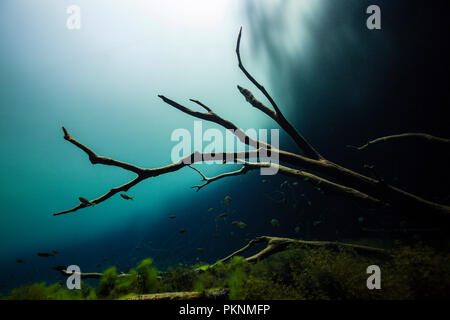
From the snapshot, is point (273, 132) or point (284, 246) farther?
point (273, 132)

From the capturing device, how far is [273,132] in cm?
2022

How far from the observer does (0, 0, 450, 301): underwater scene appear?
4.10m

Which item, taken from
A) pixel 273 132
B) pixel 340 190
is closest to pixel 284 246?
pixel 340 190

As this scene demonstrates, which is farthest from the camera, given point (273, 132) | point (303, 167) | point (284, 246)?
point (273, 132)

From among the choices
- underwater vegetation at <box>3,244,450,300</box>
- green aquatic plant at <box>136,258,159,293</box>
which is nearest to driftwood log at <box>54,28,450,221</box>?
underwater vegetation at <box>3,244,450,300</box>

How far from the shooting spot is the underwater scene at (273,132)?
13.5ft

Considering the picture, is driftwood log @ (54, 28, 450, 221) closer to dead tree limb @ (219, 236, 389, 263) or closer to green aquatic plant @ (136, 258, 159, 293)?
dead tree limb @ (219, 236, 389, 263)

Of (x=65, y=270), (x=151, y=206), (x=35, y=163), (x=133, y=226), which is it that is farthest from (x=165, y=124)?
(x=133, y=226)

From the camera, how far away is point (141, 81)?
3494cm

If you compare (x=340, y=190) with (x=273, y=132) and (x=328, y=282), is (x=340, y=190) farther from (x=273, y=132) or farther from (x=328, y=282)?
(x=273, y=132)

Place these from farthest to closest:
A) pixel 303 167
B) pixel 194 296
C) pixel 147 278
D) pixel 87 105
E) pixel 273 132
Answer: pixel 87 105 → pixel 273 132 → pixel 303 167 → pixel 147 278 → pixel 194 296

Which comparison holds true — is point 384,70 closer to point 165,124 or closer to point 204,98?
point 204,98

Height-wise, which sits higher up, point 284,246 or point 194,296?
point 194,296

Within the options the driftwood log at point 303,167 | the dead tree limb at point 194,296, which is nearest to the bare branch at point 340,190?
→ the driftwood log at point 303,167
